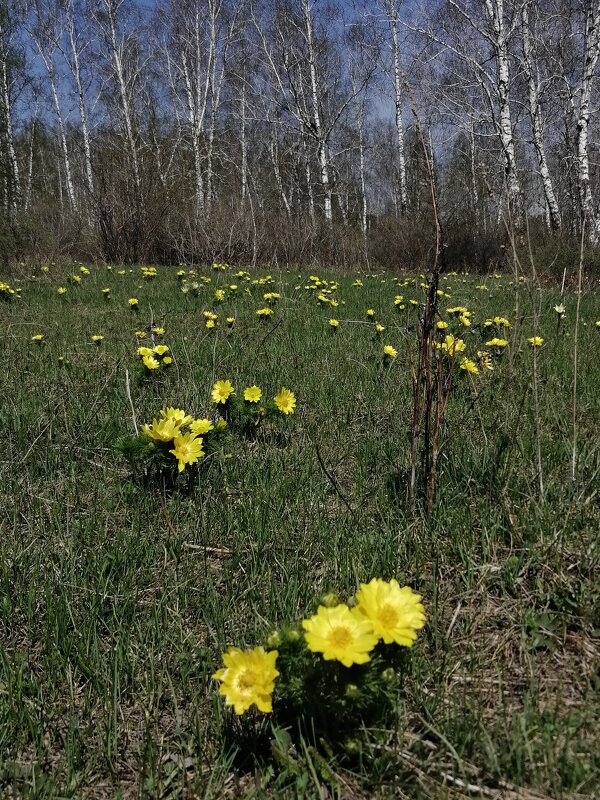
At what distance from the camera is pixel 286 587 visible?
1.57 meters

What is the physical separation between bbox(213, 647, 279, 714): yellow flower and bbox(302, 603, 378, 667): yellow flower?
100 millimetres

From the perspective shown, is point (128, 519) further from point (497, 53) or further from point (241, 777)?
point (497, 53)

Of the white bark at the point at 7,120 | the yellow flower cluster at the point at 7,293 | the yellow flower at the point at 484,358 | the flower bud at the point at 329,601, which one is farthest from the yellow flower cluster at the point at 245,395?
the white bark at the point at 7,120

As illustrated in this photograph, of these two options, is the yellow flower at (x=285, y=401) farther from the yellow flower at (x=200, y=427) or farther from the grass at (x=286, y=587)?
the yellow flower at (x=200, y=427)

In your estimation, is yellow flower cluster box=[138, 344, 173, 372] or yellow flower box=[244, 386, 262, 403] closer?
yellow flower box=[244, 386, 262, 403]

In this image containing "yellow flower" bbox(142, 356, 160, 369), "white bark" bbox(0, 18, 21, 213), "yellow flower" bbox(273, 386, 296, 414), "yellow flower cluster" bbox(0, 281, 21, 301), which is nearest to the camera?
"yellow flower" bbox(273, 386, 296, 414)

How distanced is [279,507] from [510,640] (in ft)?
2.92

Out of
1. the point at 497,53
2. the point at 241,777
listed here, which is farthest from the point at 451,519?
the point at 497,53

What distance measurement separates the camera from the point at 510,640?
1349 millimetres

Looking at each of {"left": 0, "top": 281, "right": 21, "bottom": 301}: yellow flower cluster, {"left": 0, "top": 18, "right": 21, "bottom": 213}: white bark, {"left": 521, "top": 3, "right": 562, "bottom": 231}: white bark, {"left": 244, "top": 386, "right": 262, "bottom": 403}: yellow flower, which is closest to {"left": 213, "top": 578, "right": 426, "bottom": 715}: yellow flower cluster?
{"left": 244, "top": 386, "right": 262, "bottom": 403}: yellow flower

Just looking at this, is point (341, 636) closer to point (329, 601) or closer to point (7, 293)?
point (329, 601)

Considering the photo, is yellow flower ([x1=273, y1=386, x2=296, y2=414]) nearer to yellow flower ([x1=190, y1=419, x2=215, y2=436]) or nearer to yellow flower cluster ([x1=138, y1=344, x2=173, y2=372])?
yellow flower ([x1=190, y1=419, x2=215, y2=436])

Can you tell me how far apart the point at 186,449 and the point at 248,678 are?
41.7 inches

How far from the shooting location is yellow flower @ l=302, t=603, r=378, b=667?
943 millimetres
